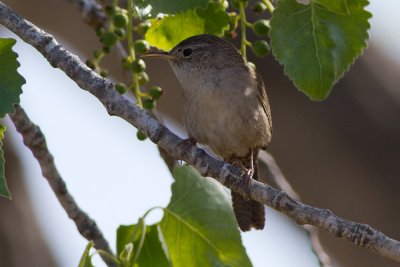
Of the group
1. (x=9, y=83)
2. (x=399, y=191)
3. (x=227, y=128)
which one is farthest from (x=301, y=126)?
(x=9, y=83)

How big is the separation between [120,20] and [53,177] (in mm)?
906

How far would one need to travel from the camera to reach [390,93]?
597 centimetres

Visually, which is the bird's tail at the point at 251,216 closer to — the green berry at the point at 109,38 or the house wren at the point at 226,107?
the house wren at the point at 226,107

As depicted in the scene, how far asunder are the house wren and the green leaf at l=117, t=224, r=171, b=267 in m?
1.16

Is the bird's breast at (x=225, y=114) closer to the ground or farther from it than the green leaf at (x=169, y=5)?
closer to the ground

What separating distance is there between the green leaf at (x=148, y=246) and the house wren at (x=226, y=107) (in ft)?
3.82

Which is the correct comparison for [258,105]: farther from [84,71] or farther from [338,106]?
[84,71]

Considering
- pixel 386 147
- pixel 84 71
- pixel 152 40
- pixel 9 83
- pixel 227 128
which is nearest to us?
pixel 9 83

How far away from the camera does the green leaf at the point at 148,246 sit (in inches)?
147

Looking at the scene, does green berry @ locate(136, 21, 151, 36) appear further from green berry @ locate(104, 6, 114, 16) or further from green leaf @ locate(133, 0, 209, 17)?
green leaf @ locate(133, 0, 209, 17)

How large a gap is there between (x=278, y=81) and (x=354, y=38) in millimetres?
2493

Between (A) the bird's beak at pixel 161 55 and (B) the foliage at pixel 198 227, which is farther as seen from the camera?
(A) the bird's beak at pixel 161 55

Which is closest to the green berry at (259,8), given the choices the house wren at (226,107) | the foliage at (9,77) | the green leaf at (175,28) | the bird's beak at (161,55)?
the green leaf at (175,28)

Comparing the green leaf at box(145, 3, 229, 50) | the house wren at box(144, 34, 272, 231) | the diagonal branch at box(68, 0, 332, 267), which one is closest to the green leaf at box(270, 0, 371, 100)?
the green leaf at box(145, 3, 229, 50)
